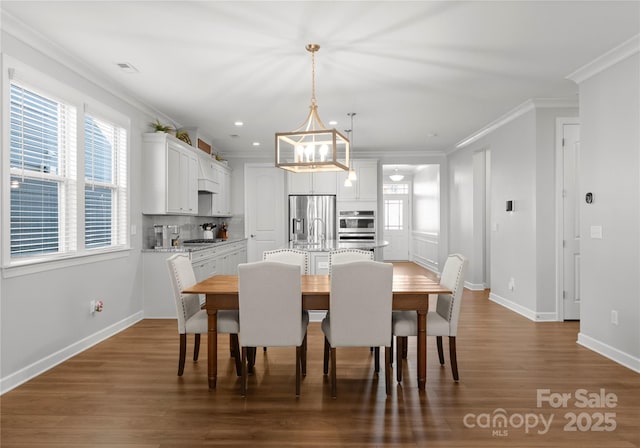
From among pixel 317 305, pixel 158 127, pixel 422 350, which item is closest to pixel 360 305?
pixel 317 305

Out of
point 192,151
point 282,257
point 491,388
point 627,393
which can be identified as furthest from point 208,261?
point 627,393

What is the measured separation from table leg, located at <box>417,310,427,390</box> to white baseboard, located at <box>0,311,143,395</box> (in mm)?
2884

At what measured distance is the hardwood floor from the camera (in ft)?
7.43

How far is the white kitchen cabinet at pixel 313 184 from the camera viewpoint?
26.1 ft

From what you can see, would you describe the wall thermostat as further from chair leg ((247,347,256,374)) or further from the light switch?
chair leg ((247,347,256,374))

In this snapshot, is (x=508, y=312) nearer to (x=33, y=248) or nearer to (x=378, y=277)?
(x=378, y=277)

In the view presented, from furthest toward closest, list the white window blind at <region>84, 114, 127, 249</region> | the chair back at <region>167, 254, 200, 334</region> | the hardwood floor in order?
1. the white window blind at <region>84, 114, 127, 249</region>
2. the chair back at <region>167, 254, 200, 334</region>
3. the hardwood floor

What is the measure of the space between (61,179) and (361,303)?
2747mm

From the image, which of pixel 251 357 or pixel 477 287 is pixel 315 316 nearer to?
pixel 251 357

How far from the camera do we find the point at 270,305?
2.75 meters

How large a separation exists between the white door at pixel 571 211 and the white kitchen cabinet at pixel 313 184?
4057 mm

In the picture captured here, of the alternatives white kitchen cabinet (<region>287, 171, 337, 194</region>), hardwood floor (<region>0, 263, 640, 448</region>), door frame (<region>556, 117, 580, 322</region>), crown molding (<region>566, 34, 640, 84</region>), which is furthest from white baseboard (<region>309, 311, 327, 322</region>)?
crown molding (<region>566, 34, 640, 84</region>)

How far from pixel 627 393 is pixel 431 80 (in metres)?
3.06

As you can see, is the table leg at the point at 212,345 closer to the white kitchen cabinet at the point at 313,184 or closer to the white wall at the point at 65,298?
the white wall at the point at 65,298
